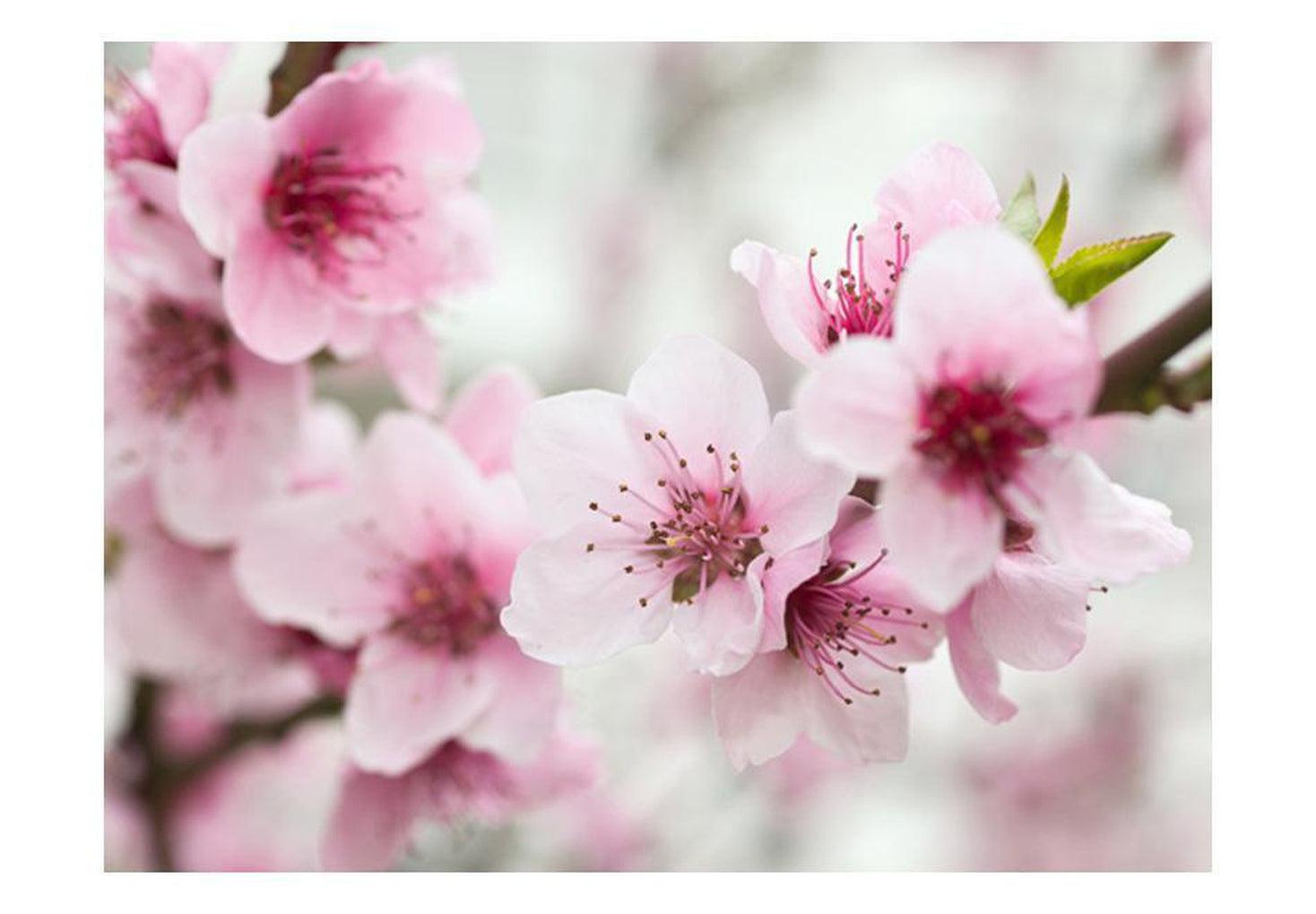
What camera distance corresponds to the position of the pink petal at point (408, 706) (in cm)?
83

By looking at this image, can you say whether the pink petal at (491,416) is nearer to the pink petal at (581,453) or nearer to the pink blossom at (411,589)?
the pink blossom at (411,589)

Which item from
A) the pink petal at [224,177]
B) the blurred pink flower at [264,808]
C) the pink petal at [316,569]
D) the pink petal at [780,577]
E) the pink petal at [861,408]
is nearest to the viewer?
the pink petal at [861,408]

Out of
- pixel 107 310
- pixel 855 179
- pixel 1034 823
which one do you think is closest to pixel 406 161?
pixel 107 310

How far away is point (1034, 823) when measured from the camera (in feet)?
6.25

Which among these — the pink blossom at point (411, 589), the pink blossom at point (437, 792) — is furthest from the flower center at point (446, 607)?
the pink blossom at point (437, 792)

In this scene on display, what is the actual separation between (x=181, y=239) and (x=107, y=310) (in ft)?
0.53

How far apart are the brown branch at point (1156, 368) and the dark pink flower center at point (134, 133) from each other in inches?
22.4

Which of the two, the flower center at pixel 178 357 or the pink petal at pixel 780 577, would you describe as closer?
the pink petal at pixel 780 577

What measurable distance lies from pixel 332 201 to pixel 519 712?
1.09 ft

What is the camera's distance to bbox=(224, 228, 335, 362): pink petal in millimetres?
790

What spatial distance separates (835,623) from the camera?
618 millimetres

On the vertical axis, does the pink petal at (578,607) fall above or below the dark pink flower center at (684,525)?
below

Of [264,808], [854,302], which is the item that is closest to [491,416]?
[854,302]

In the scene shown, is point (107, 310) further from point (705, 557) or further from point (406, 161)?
point (705, 557)
